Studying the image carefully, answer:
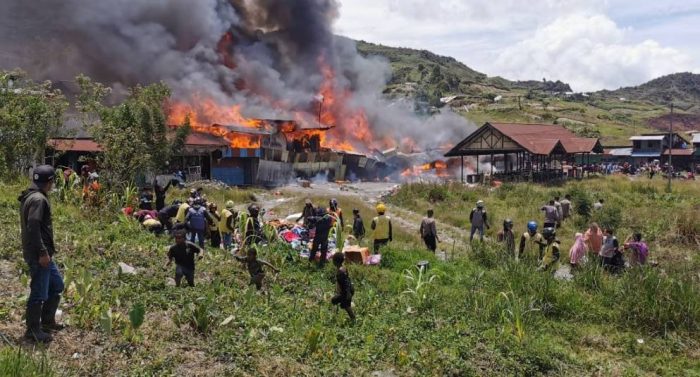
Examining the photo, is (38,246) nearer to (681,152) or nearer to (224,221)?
(224,221)

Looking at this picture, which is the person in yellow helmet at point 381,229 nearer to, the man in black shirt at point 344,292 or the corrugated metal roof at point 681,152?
the man in black shirt at point 344,292

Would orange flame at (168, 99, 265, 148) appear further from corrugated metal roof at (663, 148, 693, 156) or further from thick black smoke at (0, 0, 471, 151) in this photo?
corrugated metal roof at (663, 148, 693, 156)

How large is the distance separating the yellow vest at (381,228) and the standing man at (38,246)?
320 inches

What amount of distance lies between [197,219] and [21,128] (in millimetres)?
8146

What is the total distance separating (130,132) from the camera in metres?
15.5

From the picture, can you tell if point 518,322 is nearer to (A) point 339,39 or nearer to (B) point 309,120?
(B) point 309,120

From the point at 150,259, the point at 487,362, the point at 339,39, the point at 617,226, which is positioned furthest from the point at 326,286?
the point at 339,39

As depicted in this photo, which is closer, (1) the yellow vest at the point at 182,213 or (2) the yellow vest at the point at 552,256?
(2) the yellow vest at the point at 552,256

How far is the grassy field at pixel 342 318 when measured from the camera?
239 inches

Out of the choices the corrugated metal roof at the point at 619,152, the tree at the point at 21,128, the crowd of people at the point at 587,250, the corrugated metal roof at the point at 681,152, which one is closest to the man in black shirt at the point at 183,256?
the crowd of people at the point at 587,250

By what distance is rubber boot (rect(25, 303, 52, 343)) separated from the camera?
5.68 meters

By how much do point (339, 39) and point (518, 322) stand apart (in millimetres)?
56467

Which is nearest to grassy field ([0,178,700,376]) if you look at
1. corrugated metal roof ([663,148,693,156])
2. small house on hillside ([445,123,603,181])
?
small house on hillside ([445,123,603,181])

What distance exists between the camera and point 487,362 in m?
7.02
